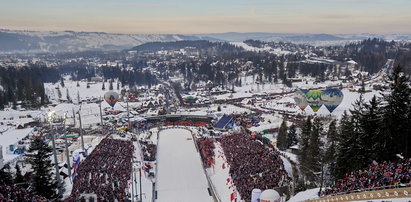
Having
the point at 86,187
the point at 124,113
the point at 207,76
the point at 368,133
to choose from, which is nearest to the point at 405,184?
the point at 368,133

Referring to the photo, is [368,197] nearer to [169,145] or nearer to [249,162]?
[249,162]

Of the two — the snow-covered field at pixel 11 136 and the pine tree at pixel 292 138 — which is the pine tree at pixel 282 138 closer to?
the pine tree at pixel 292 138

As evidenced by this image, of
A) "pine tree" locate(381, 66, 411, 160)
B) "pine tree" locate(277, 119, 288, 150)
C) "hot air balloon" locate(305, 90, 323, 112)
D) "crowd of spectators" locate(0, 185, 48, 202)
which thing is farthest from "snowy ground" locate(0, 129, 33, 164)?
"pine tree" locate(381, 66, 411, 160)

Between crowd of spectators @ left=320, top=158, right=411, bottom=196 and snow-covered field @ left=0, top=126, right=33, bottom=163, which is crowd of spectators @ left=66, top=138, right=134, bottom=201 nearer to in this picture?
snow-covered field @ left=0, top=126, right=33, bottom=163

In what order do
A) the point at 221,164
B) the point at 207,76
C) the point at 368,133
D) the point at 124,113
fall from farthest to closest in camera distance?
the point at 207,76 < the point at 124,113 < the point at 221,164 < the point at 368,133

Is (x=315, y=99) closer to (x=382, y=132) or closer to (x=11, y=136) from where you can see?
(x=382, y=132)

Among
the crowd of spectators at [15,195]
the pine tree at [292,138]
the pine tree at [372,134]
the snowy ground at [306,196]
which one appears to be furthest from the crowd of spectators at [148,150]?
the pine tree at [372,134]
